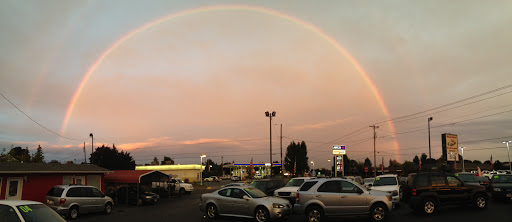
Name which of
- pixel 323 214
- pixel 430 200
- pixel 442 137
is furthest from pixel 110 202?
pixel 442 137

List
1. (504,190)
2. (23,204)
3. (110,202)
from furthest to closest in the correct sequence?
(110,202)
(504,190)
(23,204)

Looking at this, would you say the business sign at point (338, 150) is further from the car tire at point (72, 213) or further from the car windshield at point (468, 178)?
the car tire at point (72, 213)

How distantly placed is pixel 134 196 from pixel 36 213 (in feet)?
76.3

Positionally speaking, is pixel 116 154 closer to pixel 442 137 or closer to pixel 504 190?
pixel 442 137

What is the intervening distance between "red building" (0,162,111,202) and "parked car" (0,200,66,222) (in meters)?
19.4

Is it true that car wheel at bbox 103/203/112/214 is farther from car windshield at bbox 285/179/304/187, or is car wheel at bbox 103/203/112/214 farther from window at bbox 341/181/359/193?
window at bbox 341/181/359/193

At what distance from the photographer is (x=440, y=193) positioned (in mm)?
15242

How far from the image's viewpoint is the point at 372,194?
529 inches

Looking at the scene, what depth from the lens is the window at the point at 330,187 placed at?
45.2ft

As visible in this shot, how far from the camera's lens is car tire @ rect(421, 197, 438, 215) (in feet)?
49.1

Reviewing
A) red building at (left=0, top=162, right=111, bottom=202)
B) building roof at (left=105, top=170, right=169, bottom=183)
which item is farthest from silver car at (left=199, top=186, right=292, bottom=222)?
red building at (left=0, top=162, right=111, bottom=202)

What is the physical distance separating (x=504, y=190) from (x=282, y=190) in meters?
12.0

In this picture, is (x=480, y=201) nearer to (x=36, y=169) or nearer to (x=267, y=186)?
(x=267, y=186)

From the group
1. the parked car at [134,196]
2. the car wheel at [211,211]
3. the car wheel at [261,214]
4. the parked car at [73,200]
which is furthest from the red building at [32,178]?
the car wheel at [261,214]
